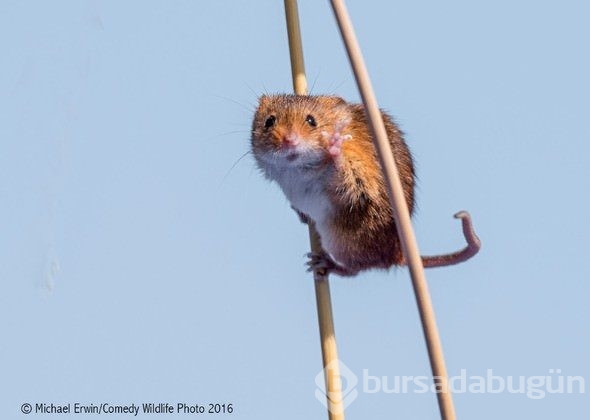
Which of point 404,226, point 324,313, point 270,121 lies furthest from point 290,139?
point 404,226

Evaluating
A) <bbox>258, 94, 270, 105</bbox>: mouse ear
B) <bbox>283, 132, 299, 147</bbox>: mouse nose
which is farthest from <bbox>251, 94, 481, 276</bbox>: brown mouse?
<bbox>258, 94, 270, 105</bbox>: mouse ear

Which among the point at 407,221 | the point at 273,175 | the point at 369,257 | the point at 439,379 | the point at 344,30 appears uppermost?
the point at 273,175

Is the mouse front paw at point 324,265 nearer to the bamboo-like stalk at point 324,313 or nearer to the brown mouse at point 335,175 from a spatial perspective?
the brown mouse at point 335,175

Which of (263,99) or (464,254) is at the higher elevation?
(263,99)

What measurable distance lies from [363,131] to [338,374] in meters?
1.81

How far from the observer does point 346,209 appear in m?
4.29

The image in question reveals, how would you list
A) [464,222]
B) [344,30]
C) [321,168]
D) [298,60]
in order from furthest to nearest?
[321,168], [464,222], [298,60], [344,30]

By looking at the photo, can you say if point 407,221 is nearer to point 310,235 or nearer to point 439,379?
point 439,379

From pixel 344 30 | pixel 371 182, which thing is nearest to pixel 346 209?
pixel 371 182

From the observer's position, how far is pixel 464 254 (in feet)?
13.0

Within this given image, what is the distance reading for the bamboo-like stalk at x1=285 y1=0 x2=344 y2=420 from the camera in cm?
269

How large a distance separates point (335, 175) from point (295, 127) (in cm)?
25

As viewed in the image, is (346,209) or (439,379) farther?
(346,209)

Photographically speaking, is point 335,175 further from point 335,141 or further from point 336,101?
point 336,101
